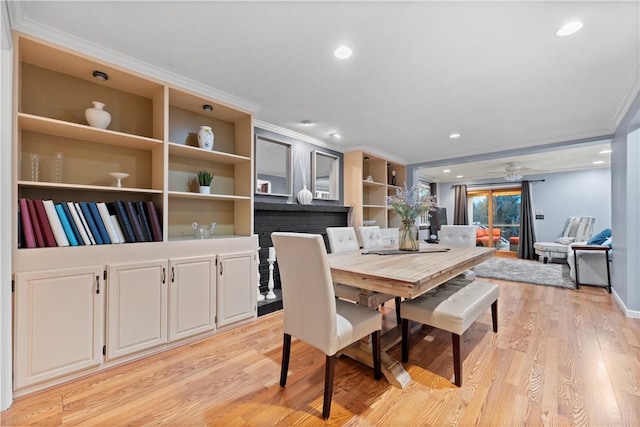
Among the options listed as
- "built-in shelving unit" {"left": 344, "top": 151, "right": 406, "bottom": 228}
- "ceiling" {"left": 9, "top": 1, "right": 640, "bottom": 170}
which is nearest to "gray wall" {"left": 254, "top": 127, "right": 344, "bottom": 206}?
"ceiling" {"left": 9, "top": 1, "right": 640, "bottom": 170}

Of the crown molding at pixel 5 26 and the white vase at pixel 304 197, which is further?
the white vase at pixel 304 197

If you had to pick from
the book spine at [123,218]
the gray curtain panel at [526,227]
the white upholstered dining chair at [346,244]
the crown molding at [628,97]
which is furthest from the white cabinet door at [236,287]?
the gray curtain panel at [526,227]

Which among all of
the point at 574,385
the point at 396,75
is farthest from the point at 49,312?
the point at 574,385

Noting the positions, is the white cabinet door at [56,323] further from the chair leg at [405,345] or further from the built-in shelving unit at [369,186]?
the built-in shelving unit at [369,186]

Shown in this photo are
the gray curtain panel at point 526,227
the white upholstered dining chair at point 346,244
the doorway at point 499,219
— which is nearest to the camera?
the white upholstered dining chair at point 346,244

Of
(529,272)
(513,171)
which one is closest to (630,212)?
(529,272)

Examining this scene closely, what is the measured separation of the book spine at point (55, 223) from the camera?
6.05ft

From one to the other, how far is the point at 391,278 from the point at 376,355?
62 cm

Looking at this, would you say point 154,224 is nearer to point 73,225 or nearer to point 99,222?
point 99,222

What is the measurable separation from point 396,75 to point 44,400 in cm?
333

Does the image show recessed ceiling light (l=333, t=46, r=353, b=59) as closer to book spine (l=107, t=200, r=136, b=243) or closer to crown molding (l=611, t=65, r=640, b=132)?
book spine (l=107, t=200, r=136, b=243)

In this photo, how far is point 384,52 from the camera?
6.57ft

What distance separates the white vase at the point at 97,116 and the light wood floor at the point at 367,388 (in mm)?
1827

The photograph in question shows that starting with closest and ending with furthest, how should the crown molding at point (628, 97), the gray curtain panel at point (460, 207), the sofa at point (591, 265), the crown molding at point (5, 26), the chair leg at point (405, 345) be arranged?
the crown molding at point (5, 26)
the chair leg at point (405, 345)
the crown molding at point (628, 97)
the sofa at point (591, 265)
the gray curtain panel at point (460, 207)
